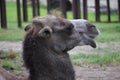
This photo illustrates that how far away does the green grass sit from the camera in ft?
32.3

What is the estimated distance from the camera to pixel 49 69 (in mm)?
4703

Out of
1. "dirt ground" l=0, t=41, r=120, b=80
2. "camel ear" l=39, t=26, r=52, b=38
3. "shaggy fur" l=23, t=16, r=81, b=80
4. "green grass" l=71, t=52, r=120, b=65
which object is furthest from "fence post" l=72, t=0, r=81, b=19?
"camel ear" l=39, t=26, r=52, b=38

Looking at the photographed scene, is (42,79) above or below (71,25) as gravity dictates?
below

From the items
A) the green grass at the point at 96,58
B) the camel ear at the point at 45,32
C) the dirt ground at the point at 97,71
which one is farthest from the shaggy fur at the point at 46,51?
the green grass at the point at 96,58

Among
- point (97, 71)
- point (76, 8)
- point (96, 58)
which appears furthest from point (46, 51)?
point (76, 8)

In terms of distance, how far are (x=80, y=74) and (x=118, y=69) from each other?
0.87 metres

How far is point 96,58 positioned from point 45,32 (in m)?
5.61

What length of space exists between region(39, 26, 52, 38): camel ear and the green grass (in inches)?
199

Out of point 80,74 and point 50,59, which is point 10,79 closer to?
point 50,59

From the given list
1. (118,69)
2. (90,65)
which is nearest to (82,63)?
(90,65)

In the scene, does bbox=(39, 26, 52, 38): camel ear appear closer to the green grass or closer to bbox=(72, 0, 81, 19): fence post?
the green grass

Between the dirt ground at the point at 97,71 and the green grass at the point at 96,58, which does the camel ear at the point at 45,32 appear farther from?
the green grass at the point at 96,58

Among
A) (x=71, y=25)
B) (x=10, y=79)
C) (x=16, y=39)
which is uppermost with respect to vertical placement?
(x=71, y=25)

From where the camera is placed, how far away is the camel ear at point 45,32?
15.4 ft
